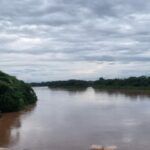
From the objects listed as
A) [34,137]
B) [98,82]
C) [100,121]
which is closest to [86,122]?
[100,121]

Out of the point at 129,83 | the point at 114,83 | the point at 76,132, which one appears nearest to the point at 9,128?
the point at 76,132

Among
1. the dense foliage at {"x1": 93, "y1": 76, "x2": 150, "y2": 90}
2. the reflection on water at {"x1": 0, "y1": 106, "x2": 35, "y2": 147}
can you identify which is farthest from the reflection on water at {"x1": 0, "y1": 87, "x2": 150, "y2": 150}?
the dense foliage at {"x1": 93, "y1": 76, "x2": 150, "y2": 90}

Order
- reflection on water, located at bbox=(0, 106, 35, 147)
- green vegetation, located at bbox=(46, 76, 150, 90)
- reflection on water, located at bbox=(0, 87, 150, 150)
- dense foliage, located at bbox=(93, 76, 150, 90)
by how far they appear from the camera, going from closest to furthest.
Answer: reflection on water, located at bbox=(0, 87, 150, 150) < reflection on water, located at bbox=(0, 106, 35, 147) < dense foliage, located at bbox=(93, 76, 150, 90) < green vegetation, located at bbox=(46, 76, 150, 90)

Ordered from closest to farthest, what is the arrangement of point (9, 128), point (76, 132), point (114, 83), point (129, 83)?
point (76, 132) < point (9, 128) < point (129, 83) < point (114, 83)

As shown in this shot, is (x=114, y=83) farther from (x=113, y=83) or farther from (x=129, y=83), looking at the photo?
(x=129, y=83)

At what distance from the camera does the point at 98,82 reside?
10194cm

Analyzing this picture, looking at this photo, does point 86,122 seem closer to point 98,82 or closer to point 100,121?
point 100,121

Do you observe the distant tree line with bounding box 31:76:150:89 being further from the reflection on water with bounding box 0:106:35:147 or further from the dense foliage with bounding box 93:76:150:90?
the reflection on water with bounding box 0:106:35:147

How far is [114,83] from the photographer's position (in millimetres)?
87500

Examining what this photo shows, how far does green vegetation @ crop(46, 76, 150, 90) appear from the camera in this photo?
74231 mm

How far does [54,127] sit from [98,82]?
2981 inches

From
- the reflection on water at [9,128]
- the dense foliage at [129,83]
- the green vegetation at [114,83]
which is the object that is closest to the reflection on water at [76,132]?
the reflection on water at [9,128]

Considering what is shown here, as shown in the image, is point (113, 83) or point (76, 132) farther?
point (113, 83)

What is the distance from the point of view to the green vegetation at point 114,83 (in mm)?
74231
